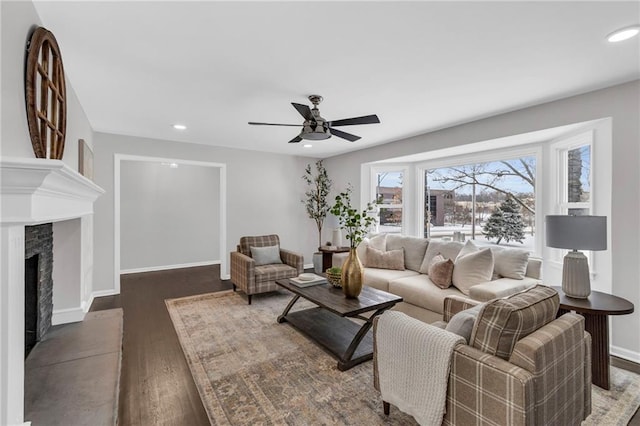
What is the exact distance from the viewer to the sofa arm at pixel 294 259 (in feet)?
14.8

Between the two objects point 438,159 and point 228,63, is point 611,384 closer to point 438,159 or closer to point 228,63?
point 438,159

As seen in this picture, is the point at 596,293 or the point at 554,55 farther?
the point at 596,293

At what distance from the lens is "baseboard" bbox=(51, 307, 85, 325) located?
112 inches

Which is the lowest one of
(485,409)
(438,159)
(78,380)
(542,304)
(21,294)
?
(78,380)

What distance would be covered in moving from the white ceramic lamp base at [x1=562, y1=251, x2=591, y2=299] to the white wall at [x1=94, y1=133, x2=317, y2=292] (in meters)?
4.61

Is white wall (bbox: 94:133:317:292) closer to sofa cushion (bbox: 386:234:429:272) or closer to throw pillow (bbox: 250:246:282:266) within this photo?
throw pillow (bbox: 250:246:282:266)

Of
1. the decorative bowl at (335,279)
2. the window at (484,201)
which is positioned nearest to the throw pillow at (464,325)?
the decorative bowl at (335,279)

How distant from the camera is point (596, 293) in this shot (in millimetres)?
2580

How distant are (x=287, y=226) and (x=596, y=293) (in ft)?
15.6

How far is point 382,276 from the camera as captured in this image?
3.78 m

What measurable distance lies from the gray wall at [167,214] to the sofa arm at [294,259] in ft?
9.72

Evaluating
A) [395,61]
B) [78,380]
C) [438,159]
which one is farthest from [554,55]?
[78,380]

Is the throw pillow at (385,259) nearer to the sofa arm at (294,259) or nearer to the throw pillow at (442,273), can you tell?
the throw pillow at (442,273)

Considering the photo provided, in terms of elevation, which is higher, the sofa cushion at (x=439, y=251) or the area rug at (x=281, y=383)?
the sofa cushion at (x=439, y=251)
